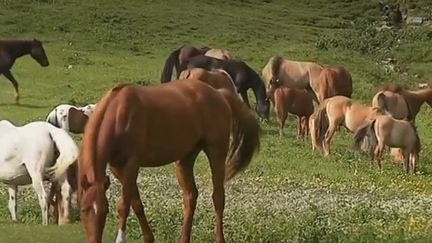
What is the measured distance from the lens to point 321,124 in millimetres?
23078

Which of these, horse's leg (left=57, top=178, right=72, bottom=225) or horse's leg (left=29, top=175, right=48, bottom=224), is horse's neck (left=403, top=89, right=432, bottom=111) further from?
horse's leg (left=29, top=175, right=48, bottom=224)

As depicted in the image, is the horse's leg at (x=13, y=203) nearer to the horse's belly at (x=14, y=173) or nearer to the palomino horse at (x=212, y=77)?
the horse's belly at (x=14, y=173)

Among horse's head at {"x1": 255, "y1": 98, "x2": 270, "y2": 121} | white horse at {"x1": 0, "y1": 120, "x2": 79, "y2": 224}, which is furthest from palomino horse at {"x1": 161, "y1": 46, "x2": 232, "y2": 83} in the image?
white horse at {"x1": 0, "y1": 120, "x2": 79, "y2": 224}

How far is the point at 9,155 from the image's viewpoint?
12.0m

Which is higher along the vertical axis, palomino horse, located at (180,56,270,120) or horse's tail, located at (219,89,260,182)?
horse's tail, located at (219,89,260,182)

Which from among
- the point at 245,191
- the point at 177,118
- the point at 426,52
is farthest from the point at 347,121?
the point at 426,52

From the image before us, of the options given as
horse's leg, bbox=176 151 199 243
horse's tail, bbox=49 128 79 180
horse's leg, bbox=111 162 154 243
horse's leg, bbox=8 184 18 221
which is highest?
horse's leg, bbox=111 162 154 243

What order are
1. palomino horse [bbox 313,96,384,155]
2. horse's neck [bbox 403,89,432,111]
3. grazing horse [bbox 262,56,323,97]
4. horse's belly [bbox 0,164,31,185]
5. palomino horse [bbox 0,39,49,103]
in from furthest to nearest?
grazing horse [bbox 262,56,323,97] → palomino horse [bbox 0,39,49,103] → horse's neck [bbox 403,89,432,111] → palomino horse [bbox 313,96,384,155] → horse's belly [bbox 0,164,31,185]

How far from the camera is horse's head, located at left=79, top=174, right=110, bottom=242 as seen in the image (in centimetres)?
827

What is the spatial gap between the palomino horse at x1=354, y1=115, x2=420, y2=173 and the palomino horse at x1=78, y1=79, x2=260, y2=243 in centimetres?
969

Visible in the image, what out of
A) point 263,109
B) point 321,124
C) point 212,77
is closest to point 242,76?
point 263,109

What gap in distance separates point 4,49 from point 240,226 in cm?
1955

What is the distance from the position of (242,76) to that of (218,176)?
1742 centimetres

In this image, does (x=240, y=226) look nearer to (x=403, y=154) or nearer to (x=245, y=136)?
(x=245, y=136)
